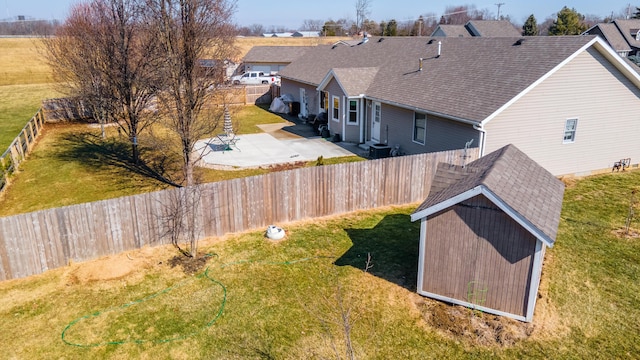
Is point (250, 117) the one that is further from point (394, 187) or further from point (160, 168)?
point (394, 187)

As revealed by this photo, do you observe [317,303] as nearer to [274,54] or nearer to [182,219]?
[182,219]

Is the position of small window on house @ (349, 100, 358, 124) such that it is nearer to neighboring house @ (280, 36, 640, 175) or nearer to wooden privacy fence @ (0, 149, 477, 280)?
neighboring house @ (280, 36, 640, 175)

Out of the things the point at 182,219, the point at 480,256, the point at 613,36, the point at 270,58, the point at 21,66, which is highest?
the point at 613,36

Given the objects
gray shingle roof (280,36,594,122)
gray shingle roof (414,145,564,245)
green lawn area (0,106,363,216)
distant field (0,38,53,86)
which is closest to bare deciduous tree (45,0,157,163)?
green lawn area (0,106,363,216)

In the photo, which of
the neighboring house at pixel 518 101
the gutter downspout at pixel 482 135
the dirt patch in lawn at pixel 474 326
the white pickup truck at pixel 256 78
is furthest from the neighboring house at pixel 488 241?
the white pickup truck at pixel 256 78

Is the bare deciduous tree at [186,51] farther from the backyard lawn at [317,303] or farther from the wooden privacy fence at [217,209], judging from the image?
the backyard lawn at [317,303]

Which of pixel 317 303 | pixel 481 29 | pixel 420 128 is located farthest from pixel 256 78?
pixel 317 303
